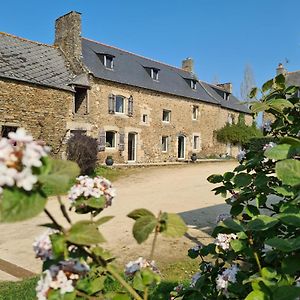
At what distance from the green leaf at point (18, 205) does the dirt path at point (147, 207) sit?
0.25ft

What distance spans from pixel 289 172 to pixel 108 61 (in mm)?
24131

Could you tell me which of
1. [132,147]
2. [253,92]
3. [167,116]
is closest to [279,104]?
[253,92]

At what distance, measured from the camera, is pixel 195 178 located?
1864cm

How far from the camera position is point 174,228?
1.03 metres

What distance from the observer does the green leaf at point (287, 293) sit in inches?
43.8

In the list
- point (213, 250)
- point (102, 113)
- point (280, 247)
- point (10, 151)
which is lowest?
point (213, 250)

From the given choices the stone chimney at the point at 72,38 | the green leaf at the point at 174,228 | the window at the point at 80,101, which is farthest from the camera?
the stone chimney at the point at 72,38

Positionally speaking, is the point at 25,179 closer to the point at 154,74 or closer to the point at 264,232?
the point at 264,232

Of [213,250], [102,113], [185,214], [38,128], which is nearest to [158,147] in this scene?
[102,113]

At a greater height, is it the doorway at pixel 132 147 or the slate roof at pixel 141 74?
the slate roof at pixel 141 74

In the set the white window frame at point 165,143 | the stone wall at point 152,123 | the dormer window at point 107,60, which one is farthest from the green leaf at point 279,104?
the white window frame at point 165,143

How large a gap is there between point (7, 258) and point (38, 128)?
537 inches

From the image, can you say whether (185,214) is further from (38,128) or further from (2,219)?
(38,128)

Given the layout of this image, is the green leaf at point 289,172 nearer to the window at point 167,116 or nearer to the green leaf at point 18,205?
the green leaf at point 18,205
